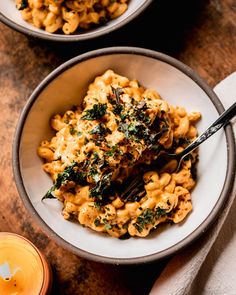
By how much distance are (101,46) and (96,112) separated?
0.42 metres

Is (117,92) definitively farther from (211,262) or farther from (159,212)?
(211,262)

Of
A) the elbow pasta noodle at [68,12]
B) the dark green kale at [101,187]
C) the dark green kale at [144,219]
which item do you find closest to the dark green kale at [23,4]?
the elbow pasta noodle at [68,12]

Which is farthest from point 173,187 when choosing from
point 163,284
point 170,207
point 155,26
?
point 155,26

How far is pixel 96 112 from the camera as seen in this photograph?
191 centimetres

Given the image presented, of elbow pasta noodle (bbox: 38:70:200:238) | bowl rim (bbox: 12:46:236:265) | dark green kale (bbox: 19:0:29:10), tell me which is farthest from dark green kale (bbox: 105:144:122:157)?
dark green kale (bbox: 19:0:29:10)

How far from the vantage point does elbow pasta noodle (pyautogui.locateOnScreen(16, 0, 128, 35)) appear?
2.14m

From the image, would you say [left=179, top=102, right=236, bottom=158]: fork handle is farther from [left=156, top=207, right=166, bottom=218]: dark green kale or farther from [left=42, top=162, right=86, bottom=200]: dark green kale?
[left=42, top=162, right=86, bottom=200]: dark green kale

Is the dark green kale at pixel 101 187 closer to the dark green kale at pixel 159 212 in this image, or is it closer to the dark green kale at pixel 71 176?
the dark green kale at pixel 71 176

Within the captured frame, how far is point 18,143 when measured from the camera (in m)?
2.00

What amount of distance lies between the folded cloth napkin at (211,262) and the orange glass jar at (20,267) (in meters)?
0.39

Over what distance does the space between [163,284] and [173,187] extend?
344 millimetres

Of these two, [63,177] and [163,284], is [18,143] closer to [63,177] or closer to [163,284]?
[63,177]

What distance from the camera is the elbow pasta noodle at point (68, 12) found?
2.14 metres

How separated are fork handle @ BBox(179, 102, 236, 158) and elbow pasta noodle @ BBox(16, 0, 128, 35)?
0.57 metres
